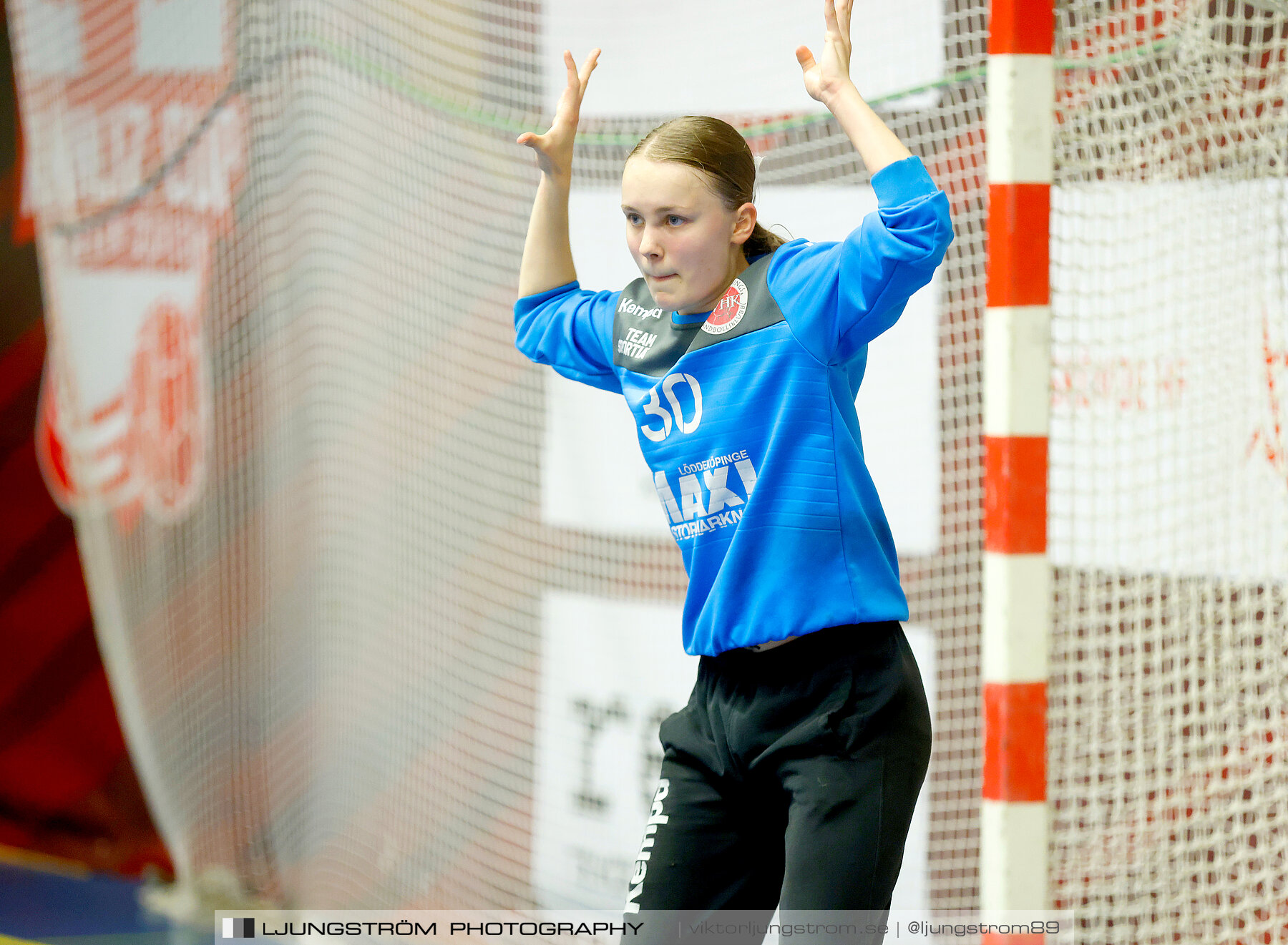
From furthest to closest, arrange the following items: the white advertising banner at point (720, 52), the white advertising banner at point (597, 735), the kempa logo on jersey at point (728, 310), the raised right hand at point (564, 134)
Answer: the white advertising banner at point (597, 735)
the white advertising banner at point (720, 52)
the raised right hand at point (564, 134)
the kempa logo on jersey at point (728, 310)

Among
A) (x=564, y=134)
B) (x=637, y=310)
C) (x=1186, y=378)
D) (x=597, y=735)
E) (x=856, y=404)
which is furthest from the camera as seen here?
(x=597, y=735)

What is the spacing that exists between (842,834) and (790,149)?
165 cm

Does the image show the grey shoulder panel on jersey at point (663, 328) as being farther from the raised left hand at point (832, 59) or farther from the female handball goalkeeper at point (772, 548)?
the raised left hand at point (832, 59)

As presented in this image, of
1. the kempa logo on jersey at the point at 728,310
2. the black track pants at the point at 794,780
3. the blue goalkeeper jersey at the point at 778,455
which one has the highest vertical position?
the kempa logo on jersey at the point at 728,310

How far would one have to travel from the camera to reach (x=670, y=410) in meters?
1.68

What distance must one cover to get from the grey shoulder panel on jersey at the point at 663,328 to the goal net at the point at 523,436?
0.56 metres

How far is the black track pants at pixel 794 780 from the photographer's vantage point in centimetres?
151

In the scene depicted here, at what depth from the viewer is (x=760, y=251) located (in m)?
1.71

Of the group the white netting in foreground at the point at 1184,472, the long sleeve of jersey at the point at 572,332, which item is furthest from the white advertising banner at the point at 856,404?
the long sleeve of jersey at the point at 572,332

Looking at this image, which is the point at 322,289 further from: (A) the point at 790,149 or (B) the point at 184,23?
(A) the point at 790,149

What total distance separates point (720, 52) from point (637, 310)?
122cm

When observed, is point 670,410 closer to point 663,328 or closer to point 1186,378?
point 663,328

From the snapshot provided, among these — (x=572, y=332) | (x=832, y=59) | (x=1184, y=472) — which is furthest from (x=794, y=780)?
(x=1184, y=472)

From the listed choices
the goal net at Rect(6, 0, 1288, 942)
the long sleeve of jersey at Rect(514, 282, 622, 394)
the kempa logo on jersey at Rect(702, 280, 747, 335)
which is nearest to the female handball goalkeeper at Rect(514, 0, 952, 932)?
the kempa logo on jersey at Rect(702, 280, 747, 335)
